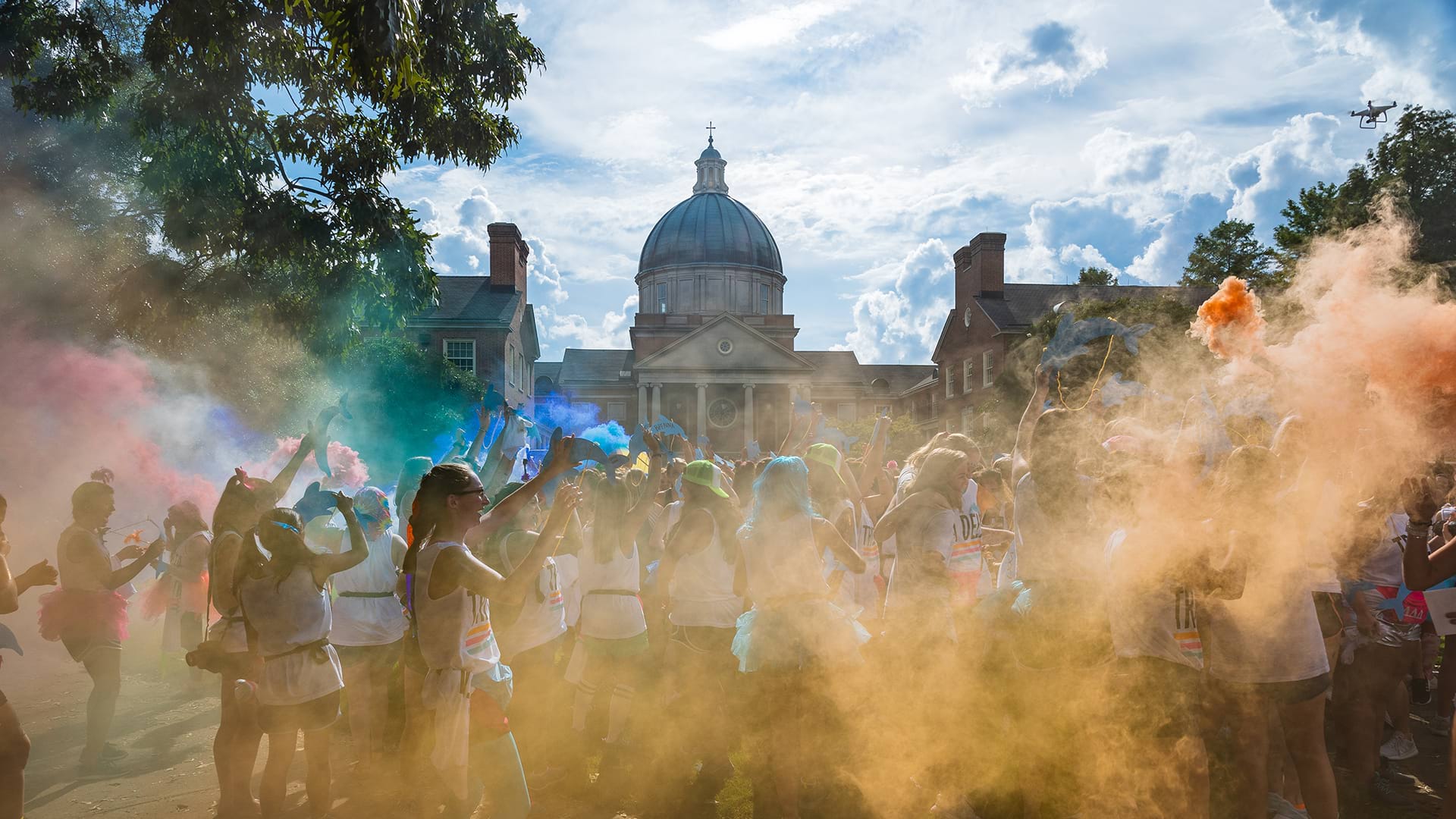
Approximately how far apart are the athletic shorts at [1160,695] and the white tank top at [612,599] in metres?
2.90

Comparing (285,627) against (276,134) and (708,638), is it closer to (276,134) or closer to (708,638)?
(708,638)

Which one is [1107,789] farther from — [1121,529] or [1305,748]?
[1121,529]

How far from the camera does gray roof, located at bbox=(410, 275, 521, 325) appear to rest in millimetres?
42938

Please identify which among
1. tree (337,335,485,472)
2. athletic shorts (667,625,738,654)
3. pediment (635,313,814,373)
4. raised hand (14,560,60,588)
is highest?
pediment (635,313,814,373)

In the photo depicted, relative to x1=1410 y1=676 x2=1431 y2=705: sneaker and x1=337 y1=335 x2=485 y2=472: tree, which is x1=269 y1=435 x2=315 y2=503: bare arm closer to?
x1=1410 y1=676 x2=1431 y2=705: sneaker

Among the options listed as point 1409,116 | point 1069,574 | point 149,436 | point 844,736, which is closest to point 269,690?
point 844,736

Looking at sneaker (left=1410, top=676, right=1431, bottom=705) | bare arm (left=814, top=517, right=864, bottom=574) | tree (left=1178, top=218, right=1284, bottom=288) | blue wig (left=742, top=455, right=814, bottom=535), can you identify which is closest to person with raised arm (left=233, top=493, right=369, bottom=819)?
blue wig (left=742, top=455, right=814, bottom=535)

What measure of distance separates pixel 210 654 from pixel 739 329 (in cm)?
5178

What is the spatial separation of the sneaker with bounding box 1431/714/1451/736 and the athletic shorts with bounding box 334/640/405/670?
697 centimetres

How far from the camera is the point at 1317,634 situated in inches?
138

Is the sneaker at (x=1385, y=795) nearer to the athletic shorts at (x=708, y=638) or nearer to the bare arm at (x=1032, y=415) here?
the bare arm at (x=1032, y=415)

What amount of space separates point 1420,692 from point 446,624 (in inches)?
287

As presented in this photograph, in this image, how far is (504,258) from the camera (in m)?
46.4

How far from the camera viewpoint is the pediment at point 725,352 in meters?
55.3
